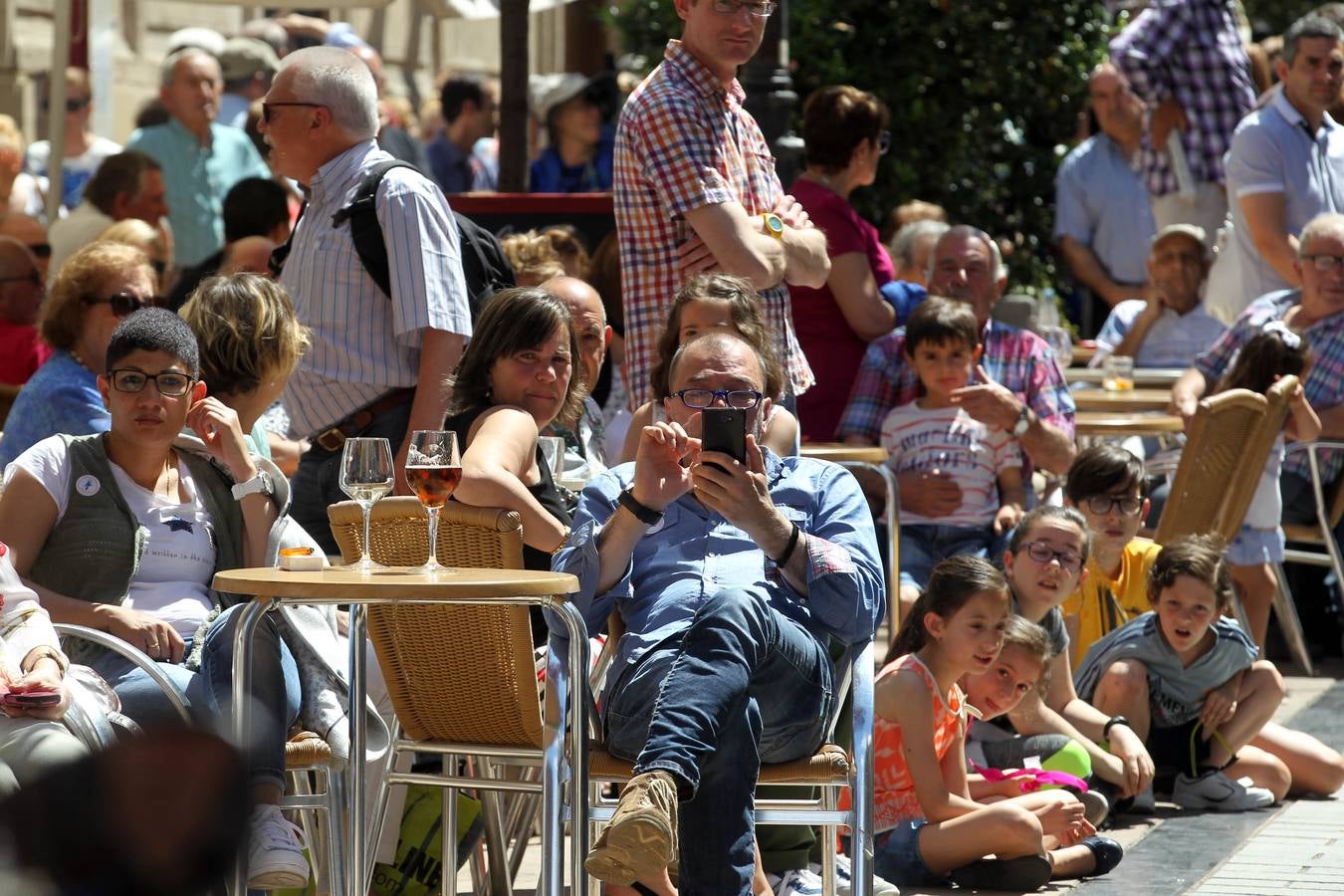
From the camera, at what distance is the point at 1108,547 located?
6328 mm

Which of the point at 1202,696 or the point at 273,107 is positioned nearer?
the point at 273,107

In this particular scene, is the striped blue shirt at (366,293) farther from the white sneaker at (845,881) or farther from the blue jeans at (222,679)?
the white sneaker at (845,881)

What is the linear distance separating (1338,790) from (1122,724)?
0.79 meters

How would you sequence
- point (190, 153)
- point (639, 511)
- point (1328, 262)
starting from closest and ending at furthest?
point (639, 511)
point (1328, 262)
point (190, 153)

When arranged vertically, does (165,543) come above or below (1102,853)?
above

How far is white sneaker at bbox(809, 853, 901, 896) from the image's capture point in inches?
174

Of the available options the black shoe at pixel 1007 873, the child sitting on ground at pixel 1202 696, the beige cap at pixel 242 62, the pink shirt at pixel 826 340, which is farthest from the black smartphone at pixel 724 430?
the beige cap at pixel 242 62

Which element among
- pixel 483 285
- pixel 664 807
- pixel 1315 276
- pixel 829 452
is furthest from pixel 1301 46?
pixel 664 807

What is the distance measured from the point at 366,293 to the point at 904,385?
2.16m

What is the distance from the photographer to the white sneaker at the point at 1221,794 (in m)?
5.70

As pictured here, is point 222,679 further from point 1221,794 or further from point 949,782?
point 1221,794

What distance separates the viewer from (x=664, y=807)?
3545 mm

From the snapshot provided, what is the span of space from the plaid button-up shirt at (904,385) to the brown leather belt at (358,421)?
1944 mm

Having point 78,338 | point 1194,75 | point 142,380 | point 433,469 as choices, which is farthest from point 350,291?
point 1194,75
